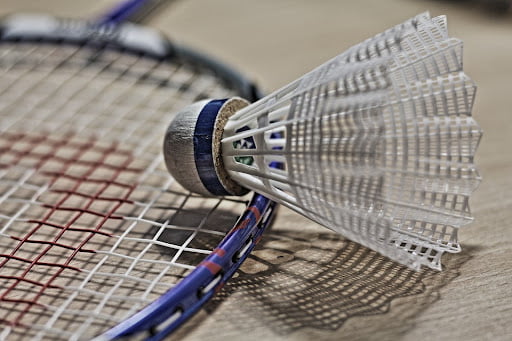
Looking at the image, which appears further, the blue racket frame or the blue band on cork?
the blue band on cork

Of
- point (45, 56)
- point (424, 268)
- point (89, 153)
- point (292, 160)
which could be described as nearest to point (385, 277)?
point (424, 268)

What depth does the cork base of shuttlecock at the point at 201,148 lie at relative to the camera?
0.77 m

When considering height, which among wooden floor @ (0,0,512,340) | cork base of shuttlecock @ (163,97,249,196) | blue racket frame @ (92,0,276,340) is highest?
cork base of shuttlecock @ (163,97,249,196)

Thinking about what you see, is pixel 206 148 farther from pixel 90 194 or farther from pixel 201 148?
pixel 90 194

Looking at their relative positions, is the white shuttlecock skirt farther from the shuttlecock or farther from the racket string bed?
the racket string bed

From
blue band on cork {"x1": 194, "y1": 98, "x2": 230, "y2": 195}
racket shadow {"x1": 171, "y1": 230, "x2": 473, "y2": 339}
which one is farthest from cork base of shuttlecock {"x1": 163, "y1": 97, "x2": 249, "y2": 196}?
racket shadow {"x1": 171, "y1": 230, "x2": 473, "y2": 339}

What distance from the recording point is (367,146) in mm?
649

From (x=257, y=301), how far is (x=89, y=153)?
47 centimetres

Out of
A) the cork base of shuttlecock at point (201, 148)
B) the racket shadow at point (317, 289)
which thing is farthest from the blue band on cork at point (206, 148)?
the racket shadow at point (317, 289)

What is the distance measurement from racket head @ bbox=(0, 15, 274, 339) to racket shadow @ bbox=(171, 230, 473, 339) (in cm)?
3

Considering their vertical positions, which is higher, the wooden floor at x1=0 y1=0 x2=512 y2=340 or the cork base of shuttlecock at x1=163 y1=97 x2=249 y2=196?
the cork base of shuttlecock at x1=163 y1=97 x2=249 y2=196

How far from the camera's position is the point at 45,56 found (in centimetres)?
142

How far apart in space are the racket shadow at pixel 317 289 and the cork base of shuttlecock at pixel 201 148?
10 cm

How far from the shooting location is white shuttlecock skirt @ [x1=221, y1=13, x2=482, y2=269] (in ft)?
2.18
